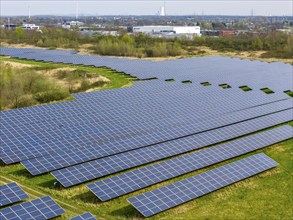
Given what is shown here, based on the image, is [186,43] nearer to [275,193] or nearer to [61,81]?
[61,81]

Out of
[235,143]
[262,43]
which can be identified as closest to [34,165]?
[235,143]

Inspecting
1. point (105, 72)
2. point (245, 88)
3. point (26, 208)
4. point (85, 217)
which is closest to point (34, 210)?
point (26, 208)

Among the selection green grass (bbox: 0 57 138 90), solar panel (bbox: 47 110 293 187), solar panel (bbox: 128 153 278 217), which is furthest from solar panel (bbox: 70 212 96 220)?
green grass (bbox: 0 57 138 90)

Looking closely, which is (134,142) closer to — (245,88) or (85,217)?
(85,217)

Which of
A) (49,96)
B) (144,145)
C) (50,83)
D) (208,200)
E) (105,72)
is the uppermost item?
(105,72)

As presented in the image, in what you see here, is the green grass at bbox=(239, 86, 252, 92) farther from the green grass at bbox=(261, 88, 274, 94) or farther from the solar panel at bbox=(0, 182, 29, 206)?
the solar panel at bbox=(0, 182, 29, 206)
